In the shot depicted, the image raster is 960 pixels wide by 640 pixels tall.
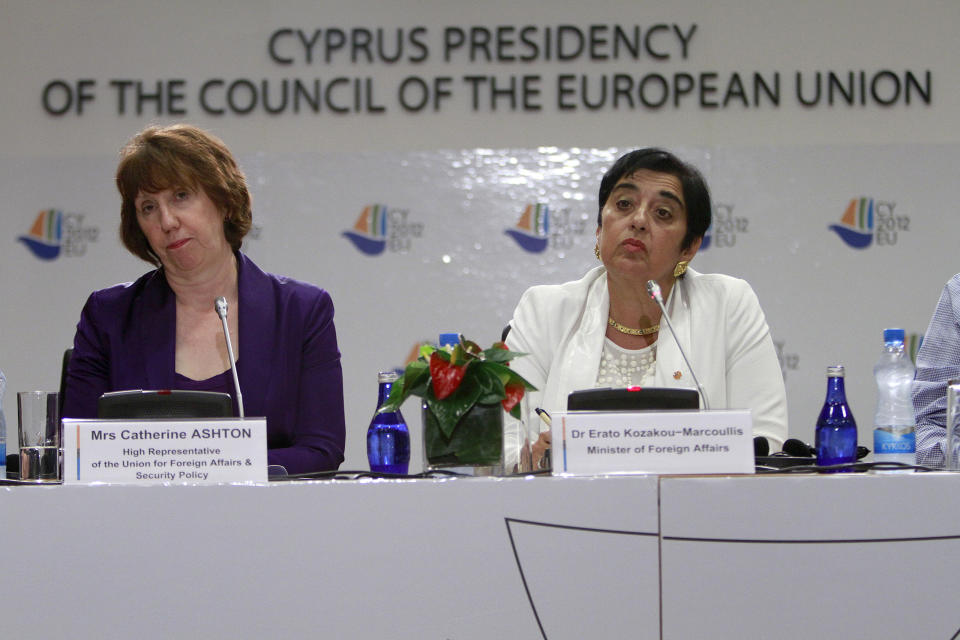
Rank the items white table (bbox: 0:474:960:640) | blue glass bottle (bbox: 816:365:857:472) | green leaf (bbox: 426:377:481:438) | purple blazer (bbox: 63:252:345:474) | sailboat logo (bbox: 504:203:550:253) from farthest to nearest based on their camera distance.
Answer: sailboat logo (bbox: 504:203:550:253) → purple blazer (bbox: 63:252:345:474) → blue glass bottle (bbox: 816:365:857:472) → green leaf (bbox: 426:377:481:438) → white table (bbox: 0:474:960:640)

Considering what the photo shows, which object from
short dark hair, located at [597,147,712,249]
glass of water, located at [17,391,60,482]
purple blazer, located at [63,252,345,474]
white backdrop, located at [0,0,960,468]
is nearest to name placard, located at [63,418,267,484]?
glass of water, located at [17,391,60,482]

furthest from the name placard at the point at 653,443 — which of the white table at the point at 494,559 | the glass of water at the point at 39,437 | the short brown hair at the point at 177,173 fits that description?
the short brown hair at the point at 177,173

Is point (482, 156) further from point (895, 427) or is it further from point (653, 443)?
point (653, 443)

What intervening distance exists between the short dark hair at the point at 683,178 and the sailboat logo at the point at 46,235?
233 centimetres

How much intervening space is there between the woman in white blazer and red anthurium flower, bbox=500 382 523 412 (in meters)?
0.82

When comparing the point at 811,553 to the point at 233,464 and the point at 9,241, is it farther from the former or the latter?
the point at 9,241

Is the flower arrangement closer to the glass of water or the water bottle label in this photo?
the glass of water

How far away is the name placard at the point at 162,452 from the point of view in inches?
60.2

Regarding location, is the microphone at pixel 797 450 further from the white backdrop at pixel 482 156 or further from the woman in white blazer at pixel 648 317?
the white backdrop at pixel 482 156

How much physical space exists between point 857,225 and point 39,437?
10.3ft

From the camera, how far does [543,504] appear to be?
1428mm

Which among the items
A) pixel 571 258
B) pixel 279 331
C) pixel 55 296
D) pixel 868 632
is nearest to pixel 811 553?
pixel 868 632

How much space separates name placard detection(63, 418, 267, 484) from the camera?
5.02 ft

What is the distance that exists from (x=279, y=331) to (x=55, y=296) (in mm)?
2058
